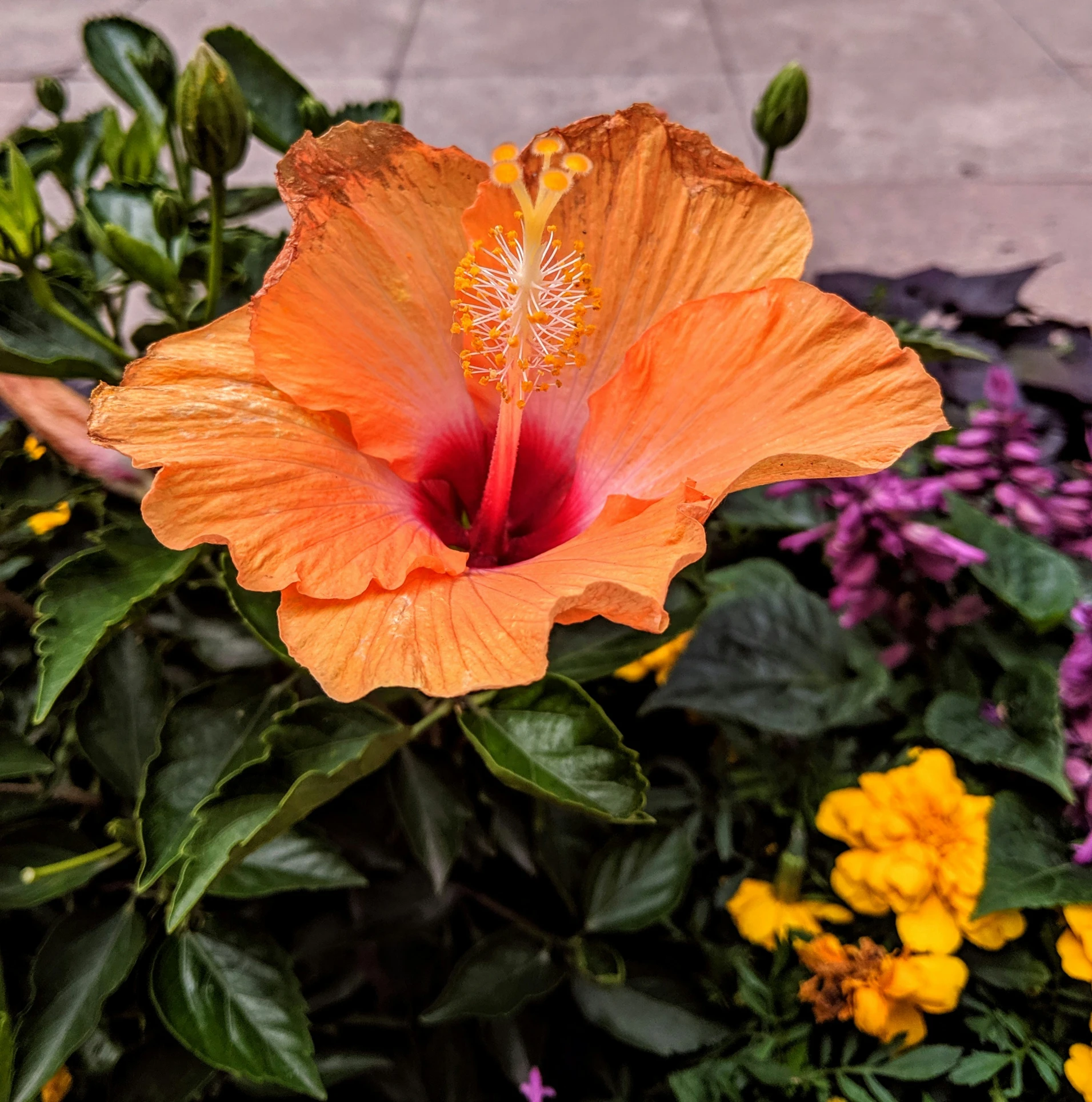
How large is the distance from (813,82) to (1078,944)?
7.87 ft

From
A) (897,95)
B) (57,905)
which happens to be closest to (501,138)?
(897,95)

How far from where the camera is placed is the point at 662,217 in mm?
613

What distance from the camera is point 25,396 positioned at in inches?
27.0

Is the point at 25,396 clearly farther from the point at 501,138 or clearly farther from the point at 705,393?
the point at 501,138

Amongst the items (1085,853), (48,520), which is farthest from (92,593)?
(1085,853)

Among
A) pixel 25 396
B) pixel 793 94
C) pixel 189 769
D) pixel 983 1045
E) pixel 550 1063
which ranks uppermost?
pixel 793 94

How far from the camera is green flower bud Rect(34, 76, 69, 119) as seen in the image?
888mm

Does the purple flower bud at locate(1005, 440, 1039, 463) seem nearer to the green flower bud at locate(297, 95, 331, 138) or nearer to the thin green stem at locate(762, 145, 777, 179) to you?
the thin green stem at locate(762, 145, 777, 179)

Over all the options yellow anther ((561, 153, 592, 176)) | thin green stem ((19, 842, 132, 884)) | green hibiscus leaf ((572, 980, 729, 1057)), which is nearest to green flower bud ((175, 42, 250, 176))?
yellow anther ((561, 153, 592, 176))

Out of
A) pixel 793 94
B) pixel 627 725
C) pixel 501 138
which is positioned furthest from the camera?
pixel 501 138

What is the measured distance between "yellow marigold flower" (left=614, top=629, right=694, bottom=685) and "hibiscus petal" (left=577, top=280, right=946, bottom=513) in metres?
0.30

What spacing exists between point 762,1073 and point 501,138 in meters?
2.11

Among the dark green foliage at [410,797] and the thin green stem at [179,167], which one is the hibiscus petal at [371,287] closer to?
the dark green foliage at [410,797]

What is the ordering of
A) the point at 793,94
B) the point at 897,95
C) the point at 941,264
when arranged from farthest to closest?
the point at 897,95 → the point at 941,264 → the point at 793,94
